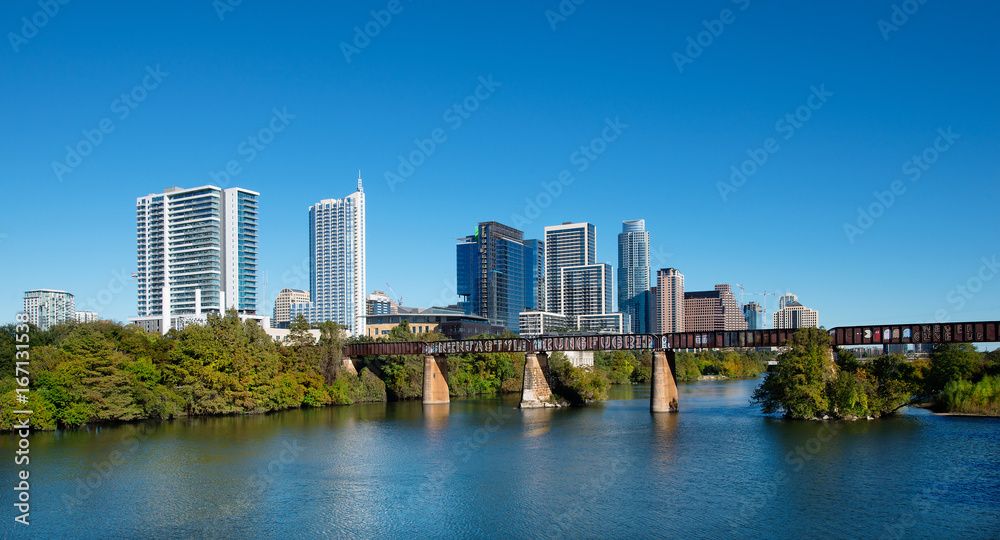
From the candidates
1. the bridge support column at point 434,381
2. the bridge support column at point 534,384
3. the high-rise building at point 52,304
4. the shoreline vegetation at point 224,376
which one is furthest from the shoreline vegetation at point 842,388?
the high-rise building at point 52,304

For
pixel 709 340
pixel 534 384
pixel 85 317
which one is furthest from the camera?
pixel 85 317

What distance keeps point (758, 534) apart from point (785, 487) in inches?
382

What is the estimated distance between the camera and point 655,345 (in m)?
82.3

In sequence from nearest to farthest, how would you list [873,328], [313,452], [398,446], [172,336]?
1. [313,452]
2. [398,446]
3. [873,328]
4. [172,336]

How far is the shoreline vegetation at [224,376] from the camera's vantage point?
69062 mm

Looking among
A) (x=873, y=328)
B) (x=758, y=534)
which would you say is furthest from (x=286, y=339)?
(x=758, y=534)

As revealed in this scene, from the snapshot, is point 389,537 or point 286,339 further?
point 286,339

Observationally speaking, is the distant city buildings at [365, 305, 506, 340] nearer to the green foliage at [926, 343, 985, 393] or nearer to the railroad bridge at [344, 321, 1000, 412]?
the railroad bridge at [344, 321, 1000, 412]

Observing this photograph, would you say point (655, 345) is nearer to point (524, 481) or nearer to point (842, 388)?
point (842, 388)

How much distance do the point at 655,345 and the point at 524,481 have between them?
134ft

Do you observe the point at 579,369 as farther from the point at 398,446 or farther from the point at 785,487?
the point at 785,487

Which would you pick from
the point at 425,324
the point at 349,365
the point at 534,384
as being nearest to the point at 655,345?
the point at 534,384

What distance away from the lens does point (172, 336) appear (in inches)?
3541

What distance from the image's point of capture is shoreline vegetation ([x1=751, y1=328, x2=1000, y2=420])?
6938cm
